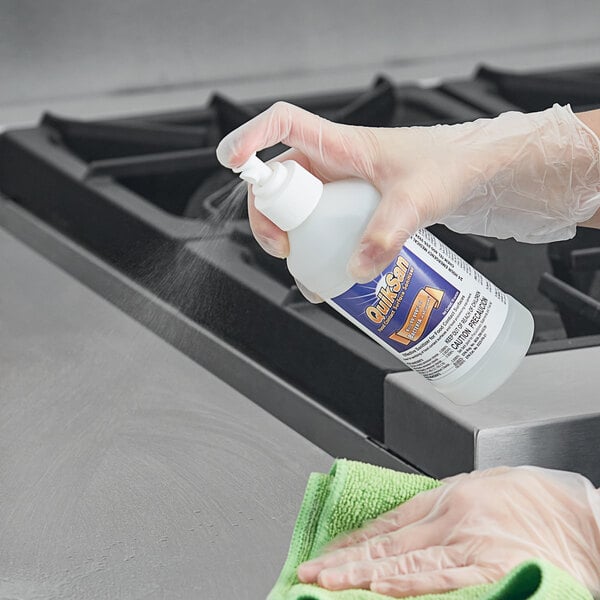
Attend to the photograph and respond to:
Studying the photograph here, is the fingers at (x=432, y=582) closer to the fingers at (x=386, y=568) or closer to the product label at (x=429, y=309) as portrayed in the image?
the fingers at (x=386, y=568)

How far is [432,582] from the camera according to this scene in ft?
2.35

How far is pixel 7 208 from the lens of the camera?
1550mm

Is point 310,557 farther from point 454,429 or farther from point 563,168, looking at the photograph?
point 563,168

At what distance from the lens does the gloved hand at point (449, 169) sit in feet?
2.68

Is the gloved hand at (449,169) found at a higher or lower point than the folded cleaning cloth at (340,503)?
higher

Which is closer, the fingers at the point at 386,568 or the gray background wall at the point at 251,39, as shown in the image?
the fingers at the point at 386,568

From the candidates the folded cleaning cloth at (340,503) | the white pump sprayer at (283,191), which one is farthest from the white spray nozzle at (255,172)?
the folded cleaning cloth at (340,503)

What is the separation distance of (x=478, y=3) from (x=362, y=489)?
1.37m

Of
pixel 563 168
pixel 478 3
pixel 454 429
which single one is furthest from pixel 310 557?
pixel 478 3

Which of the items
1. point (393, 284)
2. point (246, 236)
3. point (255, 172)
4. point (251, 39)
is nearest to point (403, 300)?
point (393, 284)

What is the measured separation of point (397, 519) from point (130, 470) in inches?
10.4

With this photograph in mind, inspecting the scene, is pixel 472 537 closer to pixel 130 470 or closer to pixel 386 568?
pixel 386 568

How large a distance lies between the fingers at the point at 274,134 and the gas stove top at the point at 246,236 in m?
0.22

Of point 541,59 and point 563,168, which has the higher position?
point 563,168
